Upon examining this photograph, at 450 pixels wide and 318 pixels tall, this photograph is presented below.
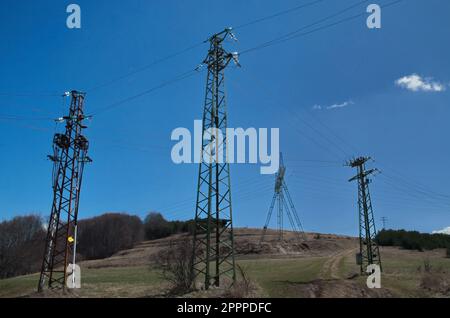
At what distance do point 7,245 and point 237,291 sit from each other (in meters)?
102

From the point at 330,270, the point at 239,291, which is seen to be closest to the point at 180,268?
the point at 239,291

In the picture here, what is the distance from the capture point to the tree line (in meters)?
107

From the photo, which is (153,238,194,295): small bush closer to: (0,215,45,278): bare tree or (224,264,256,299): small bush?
(224,264,256,299): small bush

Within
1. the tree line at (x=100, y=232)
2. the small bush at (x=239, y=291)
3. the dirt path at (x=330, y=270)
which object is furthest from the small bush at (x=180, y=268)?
the tree line at (x=100, y=232)

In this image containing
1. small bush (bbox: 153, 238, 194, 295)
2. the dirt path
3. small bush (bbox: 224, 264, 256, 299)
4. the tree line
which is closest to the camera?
small bush (bbox: 224, 264, 256, 299)

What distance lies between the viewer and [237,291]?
71.7 feet

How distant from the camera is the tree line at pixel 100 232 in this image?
107250mm

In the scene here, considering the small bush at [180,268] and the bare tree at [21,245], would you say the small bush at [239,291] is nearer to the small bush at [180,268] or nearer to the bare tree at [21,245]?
the small bush at [180,268]

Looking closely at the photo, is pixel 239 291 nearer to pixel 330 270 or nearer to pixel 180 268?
pixel 180 268

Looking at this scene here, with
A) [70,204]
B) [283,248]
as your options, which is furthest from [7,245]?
[70,204]

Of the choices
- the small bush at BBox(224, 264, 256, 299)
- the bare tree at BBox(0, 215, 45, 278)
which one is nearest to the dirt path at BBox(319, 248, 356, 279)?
the small bush at BBox(224, 264, 256, 299)

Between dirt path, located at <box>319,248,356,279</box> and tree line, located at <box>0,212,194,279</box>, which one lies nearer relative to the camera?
dirt path, located at <box>319,248,356,279</box>

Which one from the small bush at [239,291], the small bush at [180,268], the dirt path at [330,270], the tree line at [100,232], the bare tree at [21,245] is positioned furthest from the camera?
the tree line at [100,232]
